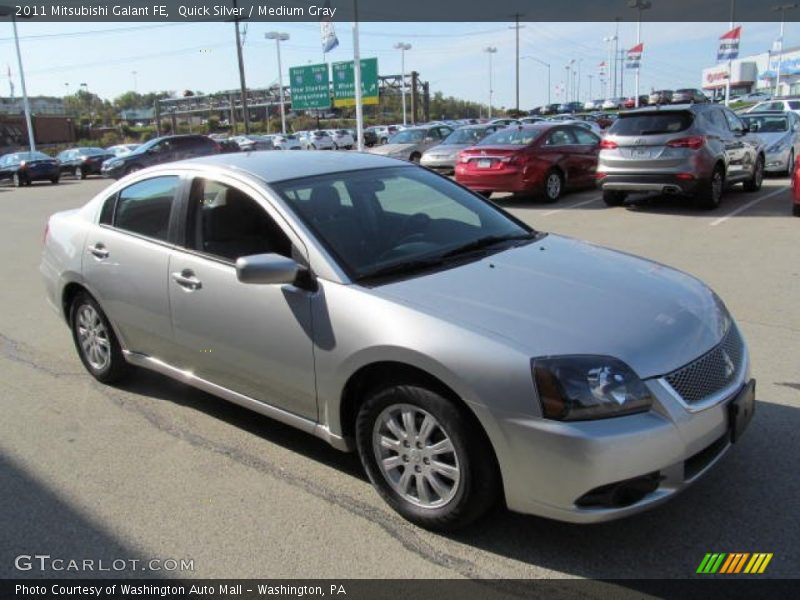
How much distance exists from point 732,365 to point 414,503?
1.54 meters

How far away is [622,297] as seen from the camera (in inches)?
125

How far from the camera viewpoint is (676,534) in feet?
9.83

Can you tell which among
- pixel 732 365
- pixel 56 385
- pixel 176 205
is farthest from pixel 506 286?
pixel 56 385

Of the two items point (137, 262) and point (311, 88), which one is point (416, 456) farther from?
point (311, 88)

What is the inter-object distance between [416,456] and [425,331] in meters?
0.58

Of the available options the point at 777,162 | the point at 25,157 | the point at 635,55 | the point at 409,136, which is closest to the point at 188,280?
the point at 777,162

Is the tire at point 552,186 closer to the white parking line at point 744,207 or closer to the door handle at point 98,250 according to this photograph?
the white parking line at point 744,207

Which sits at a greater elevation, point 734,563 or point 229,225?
point 229,225

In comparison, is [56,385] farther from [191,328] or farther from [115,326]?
[191,328]

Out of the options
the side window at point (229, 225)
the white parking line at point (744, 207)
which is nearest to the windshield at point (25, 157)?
the white parking line at point (744, 207)

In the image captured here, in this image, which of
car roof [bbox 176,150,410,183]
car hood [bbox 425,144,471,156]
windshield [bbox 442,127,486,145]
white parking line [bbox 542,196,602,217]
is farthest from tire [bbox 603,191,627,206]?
car roof [bbox 176,150,410,183]

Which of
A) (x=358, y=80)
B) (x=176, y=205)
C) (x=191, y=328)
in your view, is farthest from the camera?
(x=358, y=80)

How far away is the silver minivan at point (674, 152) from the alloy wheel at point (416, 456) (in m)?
9.47

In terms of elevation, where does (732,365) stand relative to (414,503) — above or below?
above
